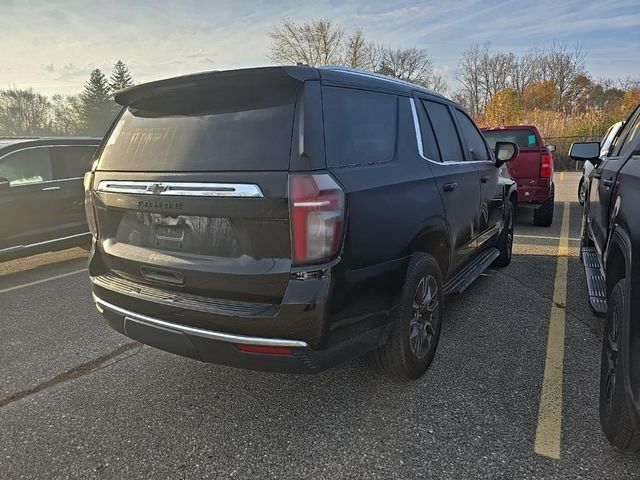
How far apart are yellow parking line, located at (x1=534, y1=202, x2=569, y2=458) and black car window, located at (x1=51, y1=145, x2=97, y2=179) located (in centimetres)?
597

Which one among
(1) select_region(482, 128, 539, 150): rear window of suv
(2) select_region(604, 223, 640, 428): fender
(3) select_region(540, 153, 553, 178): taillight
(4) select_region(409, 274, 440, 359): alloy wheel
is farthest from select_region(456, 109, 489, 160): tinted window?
(1) select_region(482, 128, 539, 150): rear window of suv

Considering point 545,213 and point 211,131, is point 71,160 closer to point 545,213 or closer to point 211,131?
point 211,131

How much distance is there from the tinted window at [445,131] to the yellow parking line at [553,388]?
5.26ft

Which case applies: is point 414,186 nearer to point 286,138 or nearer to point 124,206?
point 286,138

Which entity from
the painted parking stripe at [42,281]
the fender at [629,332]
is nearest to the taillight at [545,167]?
the fender at [629,332]

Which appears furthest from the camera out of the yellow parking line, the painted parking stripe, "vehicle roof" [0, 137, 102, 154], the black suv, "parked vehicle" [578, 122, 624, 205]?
"vehicle roof" [0, 137, 102, 154]

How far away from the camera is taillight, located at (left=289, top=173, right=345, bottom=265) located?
2.04 meters

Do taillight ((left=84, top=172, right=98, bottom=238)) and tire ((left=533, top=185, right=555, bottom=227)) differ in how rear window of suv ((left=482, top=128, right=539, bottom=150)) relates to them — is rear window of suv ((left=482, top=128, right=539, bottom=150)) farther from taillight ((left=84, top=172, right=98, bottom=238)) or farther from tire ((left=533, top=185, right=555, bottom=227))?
taillight ((left=84, top=172, right=98, bottom=238))

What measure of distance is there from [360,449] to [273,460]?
0.44m

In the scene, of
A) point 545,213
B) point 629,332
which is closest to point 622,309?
point 629,332

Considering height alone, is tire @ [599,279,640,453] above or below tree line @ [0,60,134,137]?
below

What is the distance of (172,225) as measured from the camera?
2387 mm

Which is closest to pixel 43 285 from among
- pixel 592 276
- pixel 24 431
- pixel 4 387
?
pixel 4 387

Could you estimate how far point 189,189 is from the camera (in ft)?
7.46
